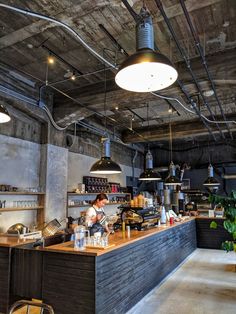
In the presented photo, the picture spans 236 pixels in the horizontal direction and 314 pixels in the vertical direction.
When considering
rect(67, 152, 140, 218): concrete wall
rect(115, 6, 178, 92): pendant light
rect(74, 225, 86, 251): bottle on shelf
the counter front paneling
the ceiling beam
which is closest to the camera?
rect(115, 6, 178, 92): pendant light

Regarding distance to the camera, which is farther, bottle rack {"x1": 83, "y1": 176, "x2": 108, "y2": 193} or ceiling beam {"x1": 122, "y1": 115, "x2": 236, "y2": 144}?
ceiling beam {"x1": 122, "y1": 115, "x2": 236, "y2": 144}

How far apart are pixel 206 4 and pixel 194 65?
58.6 inches

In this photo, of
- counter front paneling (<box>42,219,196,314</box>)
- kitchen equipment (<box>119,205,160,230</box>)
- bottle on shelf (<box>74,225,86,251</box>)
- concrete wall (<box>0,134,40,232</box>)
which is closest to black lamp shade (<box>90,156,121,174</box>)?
kitchen equipment (<box>119,205,160,230</box>)

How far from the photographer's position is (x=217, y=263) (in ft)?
21.3

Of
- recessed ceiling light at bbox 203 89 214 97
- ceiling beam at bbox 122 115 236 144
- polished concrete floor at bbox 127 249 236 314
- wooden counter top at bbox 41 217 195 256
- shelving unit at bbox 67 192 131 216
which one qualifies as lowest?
polished concrete floor at bbox 127 249 236 314

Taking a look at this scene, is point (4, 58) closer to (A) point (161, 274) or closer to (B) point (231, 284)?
(A) point (161, 274)

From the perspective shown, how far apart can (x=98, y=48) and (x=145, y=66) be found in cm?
272

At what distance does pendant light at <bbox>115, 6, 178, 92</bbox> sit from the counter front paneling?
1.98 meters

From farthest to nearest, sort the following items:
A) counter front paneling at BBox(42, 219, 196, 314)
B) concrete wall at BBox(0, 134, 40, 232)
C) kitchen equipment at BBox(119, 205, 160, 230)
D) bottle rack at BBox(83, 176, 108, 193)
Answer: bottle rack at BBox(83, 176, 108, 193)
concrete wall at BBox(0, 134, 40, 232)
kitchen equipment at BBox(119, 205, 160, 230)
counter front paneling at BBox(42, 219, 196, 314)

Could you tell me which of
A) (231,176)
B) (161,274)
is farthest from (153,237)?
(231,176)

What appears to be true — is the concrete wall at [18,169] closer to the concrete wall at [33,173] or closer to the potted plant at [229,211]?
the concrete wall at [33,173]

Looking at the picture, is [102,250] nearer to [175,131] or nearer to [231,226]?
[231,226]

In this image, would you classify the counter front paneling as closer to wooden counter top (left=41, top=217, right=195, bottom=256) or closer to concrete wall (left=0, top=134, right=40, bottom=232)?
wooden counter top (left=41, top=217, right=195, bottom=256)

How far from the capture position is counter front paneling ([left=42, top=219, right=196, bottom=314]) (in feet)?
9.91
